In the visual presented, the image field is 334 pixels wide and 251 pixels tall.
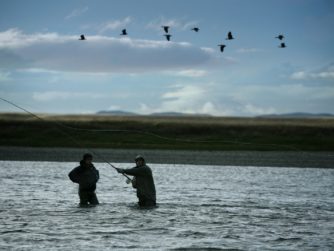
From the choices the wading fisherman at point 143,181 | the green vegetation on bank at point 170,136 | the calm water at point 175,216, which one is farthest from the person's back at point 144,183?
the green vegetation on bank at point 170,136

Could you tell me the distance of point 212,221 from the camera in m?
17.8

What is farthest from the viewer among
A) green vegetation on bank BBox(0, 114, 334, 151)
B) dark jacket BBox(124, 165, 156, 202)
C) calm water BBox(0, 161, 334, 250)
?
green vegetation on bank BBox(0, 114, 334, 151)

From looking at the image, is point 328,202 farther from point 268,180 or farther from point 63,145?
point 63,145

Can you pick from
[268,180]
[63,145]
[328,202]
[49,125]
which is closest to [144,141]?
[63,145]

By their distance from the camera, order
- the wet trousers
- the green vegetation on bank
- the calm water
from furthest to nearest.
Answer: the green vegetation on bank < the wet trousers < the calm water

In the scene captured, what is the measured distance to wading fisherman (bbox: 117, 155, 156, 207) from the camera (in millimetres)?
18422

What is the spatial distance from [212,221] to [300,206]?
14.8 ft

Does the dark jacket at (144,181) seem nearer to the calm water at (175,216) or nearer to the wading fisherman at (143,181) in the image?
the wading fisherman at (143,181)

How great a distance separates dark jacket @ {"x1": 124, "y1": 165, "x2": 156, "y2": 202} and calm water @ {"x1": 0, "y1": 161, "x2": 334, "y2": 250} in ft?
1.56

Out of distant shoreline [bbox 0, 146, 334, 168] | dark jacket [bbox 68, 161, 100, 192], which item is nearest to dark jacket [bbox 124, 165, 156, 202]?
dark jacket [bbox 68, 161, 100, 192]

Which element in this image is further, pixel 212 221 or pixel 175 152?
pixel 175 152

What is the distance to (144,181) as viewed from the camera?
18734mm

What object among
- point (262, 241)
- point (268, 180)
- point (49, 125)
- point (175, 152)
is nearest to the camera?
point (262, 241)

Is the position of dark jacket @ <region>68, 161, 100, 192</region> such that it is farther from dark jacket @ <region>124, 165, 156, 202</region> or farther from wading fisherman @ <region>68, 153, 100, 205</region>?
dark jacket @ <region>124, 165, 156, 202</region>
